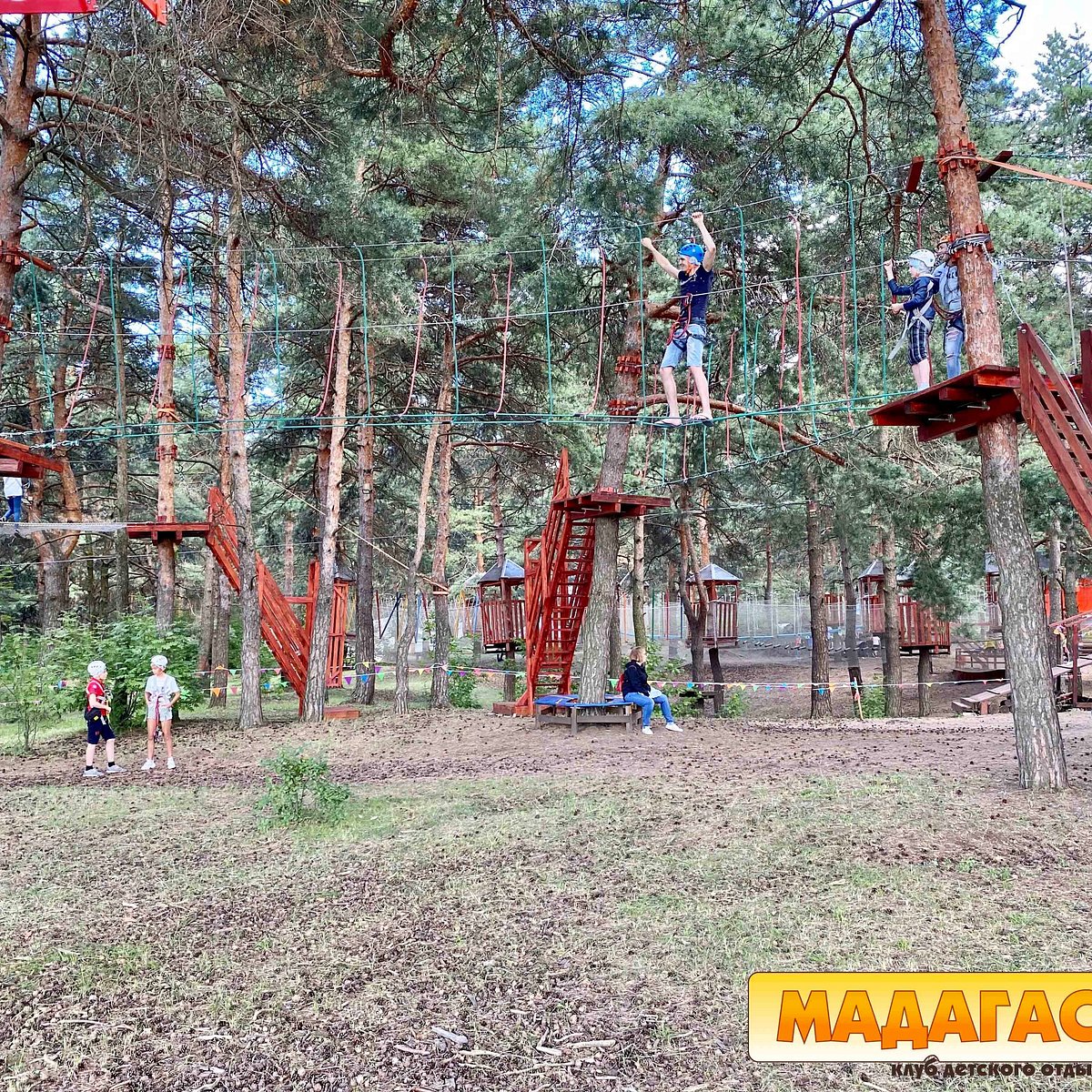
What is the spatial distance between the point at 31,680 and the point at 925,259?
500 inches

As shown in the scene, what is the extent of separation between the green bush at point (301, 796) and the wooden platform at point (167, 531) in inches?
278

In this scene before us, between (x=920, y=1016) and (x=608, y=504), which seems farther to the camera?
(x=608, y=504)

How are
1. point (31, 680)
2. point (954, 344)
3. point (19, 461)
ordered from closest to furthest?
point (954, 344)
point (19, 461)
point (31, 680)

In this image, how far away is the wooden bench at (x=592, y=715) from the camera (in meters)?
12.8

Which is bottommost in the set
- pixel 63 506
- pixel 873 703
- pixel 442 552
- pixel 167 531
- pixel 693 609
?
pixel 873 703

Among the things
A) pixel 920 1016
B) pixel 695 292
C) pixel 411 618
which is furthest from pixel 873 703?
pixel 920 1016

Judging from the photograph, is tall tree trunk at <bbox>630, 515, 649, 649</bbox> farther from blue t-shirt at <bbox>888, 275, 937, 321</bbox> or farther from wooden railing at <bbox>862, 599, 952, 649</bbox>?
blue t-shirt at <bbox>888, 275, 937, 321</bbox>

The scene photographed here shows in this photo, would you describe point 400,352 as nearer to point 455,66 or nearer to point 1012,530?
point 455,66

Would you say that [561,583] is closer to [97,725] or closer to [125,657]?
[125,657]

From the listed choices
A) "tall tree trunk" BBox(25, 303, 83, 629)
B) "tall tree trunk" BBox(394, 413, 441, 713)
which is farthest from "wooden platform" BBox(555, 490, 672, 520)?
"tall tree trunk" BBox(25, 303, 83, 629)

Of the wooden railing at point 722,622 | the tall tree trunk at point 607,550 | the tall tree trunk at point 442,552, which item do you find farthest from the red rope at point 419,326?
the wooden railing at point 722,622

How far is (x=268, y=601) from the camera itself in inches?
597

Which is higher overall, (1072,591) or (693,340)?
(693,340)

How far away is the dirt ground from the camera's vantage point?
11.6ft
